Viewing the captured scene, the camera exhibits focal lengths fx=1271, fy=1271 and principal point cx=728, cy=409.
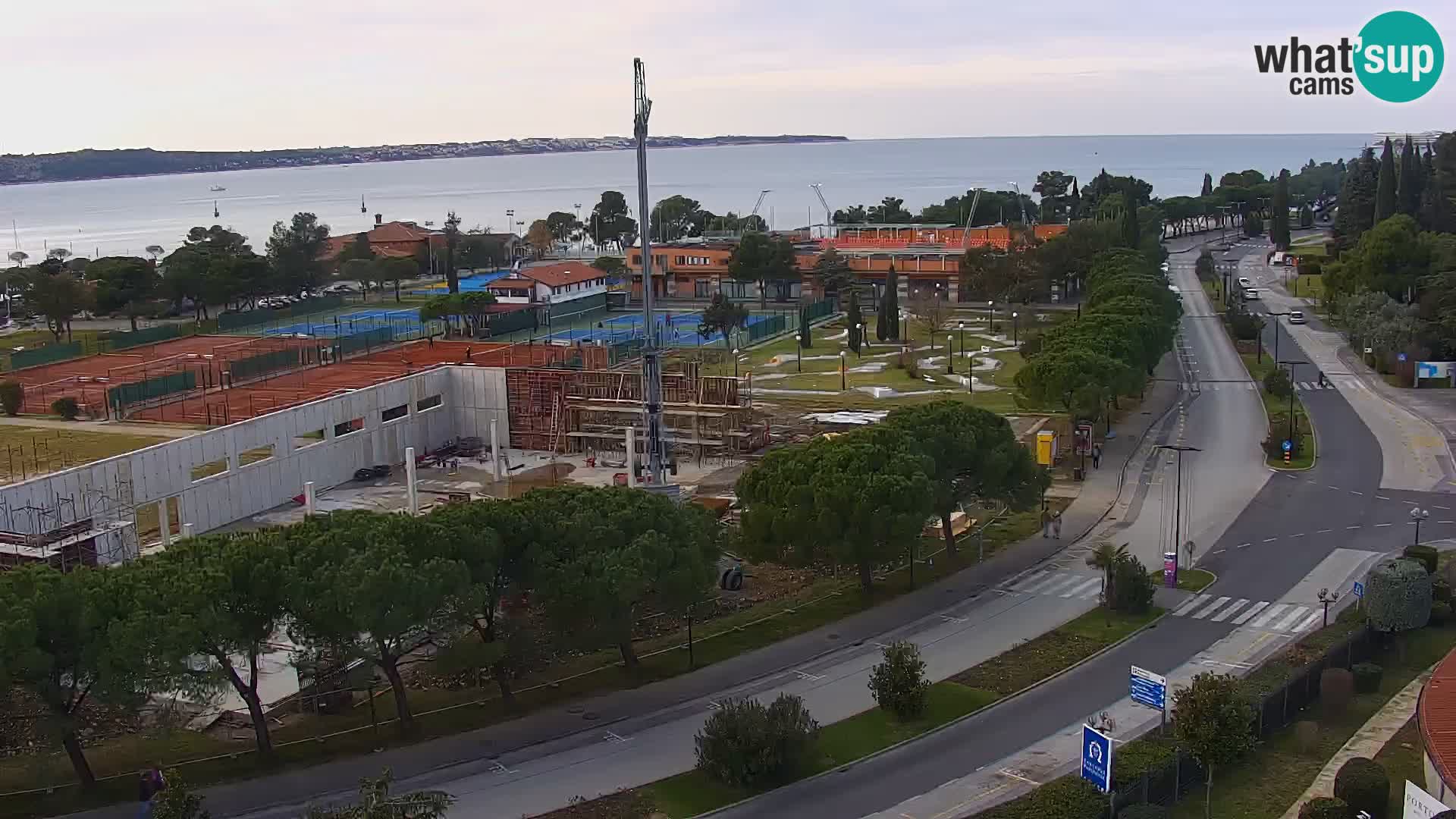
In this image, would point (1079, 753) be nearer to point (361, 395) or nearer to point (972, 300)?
point (361, 395)

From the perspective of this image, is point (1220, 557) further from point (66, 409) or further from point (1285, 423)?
point (66, 409)

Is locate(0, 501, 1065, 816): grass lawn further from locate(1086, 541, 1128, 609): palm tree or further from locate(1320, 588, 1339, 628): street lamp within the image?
locate(1320, 588, 1339, 628): street lamp

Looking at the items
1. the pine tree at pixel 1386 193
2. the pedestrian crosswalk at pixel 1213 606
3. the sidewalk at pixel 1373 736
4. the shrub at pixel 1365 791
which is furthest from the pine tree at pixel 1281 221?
the shrub at pixel 1365 791

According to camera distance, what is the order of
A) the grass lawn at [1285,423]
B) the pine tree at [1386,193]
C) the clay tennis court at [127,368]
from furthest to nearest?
the pine tree at [1386,193]
the clay tennis court at [127,368]
the grass lawn at [1285,423]

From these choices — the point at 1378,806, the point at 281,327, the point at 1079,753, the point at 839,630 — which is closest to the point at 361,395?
the point at 839,630

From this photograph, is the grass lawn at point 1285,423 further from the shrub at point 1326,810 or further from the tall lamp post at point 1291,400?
the shrub at point 1326,810

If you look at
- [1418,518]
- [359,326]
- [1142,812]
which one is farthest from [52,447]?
[1418,518]
